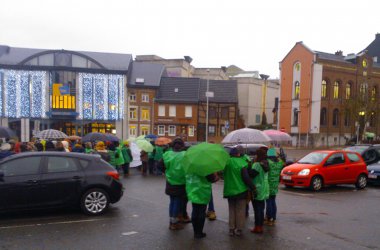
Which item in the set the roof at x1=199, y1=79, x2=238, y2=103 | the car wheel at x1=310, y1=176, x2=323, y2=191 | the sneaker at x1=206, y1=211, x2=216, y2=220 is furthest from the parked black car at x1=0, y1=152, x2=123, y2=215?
the roof at x1=199, y1=79, x2=238, y2=103

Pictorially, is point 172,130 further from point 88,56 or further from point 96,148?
point 96,148

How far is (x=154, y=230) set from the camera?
7.53 metres

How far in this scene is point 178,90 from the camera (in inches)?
1930

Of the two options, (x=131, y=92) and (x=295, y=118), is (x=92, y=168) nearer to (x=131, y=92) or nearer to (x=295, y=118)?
(x=131, y=92)

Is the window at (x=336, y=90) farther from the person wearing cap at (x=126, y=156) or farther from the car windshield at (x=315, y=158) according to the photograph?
the person wearing cap at (x=126, y=156)

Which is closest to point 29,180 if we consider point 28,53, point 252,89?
point 28,53

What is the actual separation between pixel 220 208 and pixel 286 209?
1.74 metres

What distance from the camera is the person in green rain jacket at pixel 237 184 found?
6.86m

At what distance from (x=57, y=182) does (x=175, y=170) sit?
2771 mm

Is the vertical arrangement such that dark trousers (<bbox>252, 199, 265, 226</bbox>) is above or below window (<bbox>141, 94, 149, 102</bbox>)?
below

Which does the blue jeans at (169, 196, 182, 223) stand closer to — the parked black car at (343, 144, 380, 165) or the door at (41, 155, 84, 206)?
the door at (41, 155, 84, 206)

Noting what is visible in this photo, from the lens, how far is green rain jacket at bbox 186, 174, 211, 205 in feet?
21.9

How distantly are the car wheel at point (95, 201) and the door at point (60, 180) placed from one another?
0.22 m

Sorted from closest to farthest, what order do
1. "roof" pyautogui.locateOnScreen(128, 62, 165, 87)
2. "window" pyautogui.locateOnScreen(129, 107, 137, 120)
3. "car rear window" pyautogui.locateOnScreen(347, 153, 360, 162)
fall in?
"car rear window" pyautogui.locateOnScreen(347, 153, 360, 162), "window" pyautogui.locateOnScreen(129, 107, 137, 120), "roof" pyautogui.locateOnScreen(128, 62, 165, 87)
